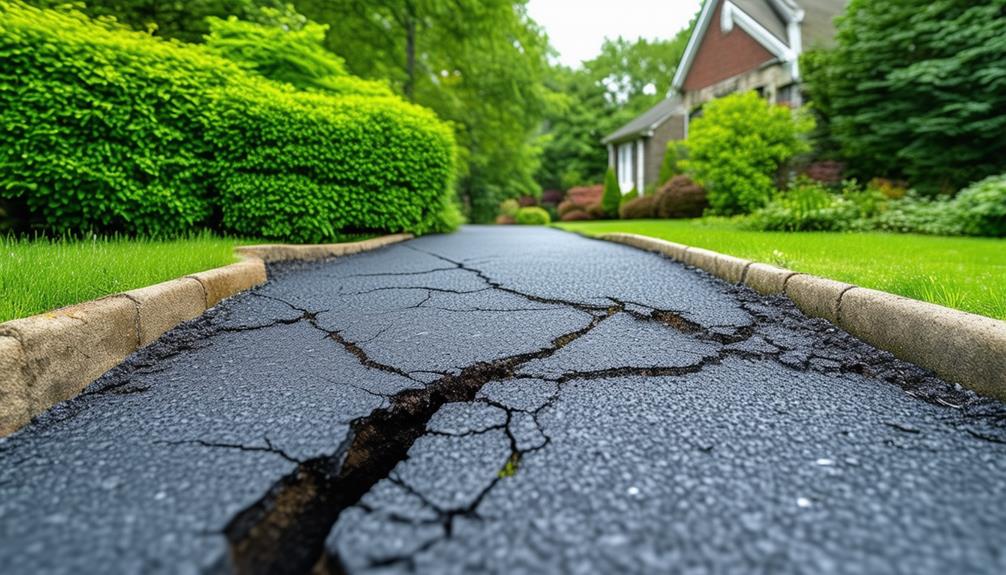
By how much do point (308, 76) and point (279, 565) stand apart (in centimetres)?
730

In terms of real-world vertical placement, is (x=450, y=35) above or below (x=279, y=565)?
above

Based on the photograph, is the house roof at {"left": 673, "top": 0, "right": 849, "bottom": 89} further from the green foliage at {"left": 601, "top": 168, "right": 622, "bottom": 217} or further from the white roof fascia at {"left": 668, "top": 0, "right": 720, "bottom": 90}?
the green foliage at {"left": 601, "top": 168, "right": 622, "bottom": 217}

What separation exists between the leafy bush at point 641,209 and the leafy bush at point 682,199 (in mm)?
545

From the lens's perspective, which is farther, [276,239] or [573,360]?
[276,239]

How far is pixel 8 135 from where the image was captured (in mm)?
3736

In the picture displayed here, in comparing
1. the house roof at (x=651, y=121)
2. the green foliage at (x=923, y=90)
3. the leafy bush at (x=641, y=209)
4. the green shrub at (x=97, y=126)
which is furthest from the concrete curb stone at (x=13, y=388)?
the house roof at (x=651, y=121)

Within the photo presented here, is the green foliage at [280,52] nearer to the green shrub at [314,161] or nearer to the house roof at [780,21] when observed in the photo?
the green shrub at [314,161]

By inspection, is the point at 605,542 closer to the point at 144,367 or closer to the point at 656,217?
the point at 144,367

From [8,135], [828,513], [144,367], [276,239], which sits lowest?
[828,513]

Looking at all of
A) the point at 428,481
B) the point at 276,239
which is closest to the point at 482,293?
the point at 428,481

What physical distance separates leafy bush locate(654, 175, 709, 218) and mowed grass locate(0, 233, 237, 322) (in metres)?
11.9

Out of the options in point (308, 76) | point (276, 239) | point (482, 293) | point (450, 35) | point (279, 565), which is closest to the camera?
point (279, 565)

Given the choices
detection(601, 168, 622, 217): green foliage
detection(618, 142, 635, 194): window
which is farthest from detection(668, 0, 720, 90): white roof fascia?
detection(618, 142, 635, 194): window

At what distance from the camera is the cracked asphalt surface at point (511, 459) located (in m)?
0.91
